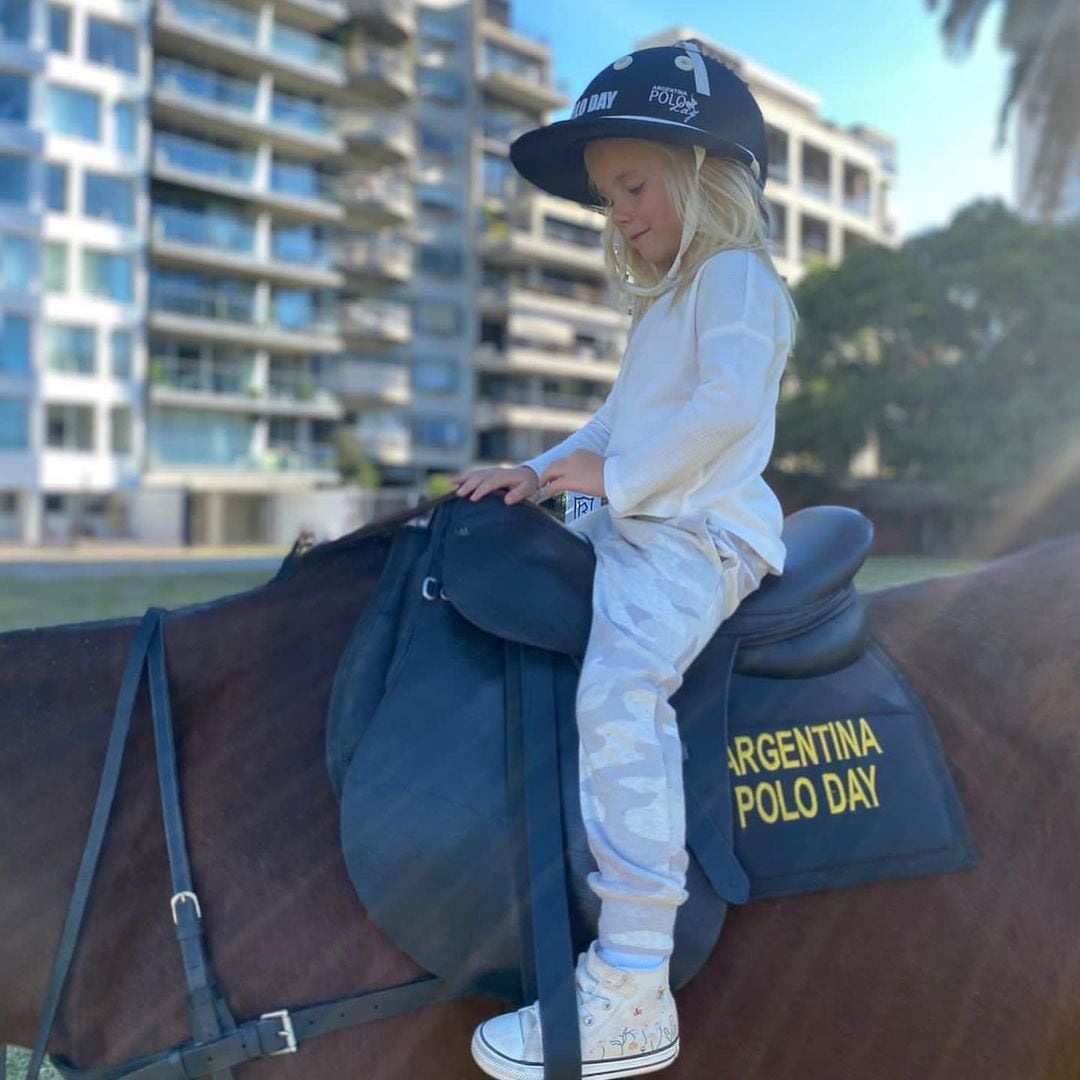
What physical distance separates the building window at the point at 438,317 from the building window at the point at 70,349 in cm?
1556

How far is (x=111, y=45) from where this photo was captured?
1443 inches

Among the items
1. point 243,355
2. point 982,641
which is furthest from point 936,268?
point 243,355

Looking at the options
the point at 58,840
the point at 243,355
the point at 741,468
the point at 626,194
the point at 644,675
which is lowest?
the point at 58,840

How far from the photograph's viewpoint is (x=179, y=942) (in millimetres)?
1635

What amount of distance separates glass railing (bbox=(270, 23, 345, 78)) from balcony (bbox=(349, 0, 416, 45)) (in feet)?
6.74

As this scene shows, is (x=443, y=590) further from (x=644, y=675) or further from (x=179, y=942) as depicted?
(x=179, y=942)

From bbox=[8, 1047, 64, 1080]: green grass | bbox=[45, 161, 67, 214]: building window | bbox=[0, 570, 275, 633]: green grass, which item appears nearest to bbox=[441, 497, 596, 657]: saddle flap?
bbox=[8, 1047, 64, 1080]: green grass

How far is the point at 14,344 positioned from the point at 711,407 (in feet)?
124

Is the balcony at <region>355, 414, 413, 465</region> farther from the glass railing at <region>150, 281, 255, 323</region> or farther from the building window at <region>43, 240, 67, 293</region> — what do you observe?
the building window at <region>43, 240, 67, 293</region>

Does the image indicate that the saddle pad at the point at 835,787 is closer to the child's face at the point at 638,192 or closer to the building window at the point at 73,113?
the child's face at the point at 638,192

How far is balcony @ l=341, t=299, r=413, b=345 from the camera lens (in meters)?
44.3

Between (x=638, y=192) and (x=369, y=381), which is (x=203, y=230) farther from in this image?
(x=638, y=192)

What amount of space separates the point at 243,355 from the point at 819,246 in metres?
28.5

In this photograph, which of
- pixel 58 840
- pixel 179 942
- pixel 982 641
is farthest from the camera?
pixel 982 641
